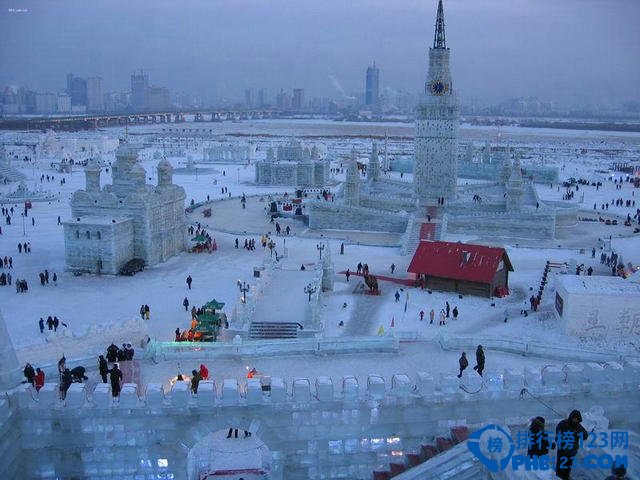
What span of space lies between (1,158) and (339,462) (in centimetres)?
7352

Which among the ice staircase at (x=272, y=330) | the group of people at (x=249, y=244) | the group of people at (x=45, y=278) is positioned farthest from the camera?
the group of people at (x=249, y=244)

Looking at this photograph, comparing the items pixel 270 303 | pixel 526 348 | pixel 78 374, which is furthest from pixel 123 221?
pixel 526 348

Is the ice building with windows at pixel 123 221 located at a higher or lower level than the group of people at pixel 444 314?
higher

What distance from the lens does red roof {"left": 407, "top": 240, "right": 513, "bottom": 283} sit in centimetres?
2764

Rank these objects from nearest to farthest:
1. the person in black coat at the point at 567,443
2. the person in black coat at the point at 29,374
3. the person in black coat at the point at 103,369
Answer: the person in black coat at the point at 567,443 → the person in black coat at the point at 29,374 → the person in black coat at the point at 103,369

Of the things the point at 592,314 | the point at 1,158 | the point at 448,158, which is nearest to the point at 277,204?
the point at 448,158

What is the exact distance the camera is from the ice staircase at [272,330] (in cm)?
2122

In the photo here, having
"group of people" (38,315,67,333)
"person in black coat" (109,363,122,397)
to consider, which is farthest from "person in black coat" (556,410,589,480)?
"group of people" (38,315,67,333)

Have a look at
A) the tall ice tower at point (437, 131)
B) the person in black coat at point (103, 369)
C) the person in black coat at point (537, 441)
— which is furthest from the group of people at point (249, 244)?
the person in black coat at point (537, 441)

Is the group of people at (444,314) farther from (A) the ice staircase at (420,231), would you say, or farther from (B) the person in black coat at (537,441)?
(B) the person in black coat at (537,441)

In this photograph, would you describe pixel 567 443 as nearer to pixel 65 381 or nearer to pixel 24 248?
pixel 65 381

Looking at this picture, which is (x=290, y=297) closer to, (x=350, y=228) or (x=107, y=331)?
(x=107, y=331)

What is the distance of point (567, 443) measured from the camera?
29.7 ft

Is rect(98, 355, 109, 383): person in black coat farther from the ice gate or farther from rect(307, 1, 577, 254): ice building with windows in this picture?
rect(307, 1, 577, 254): ice building with windows
